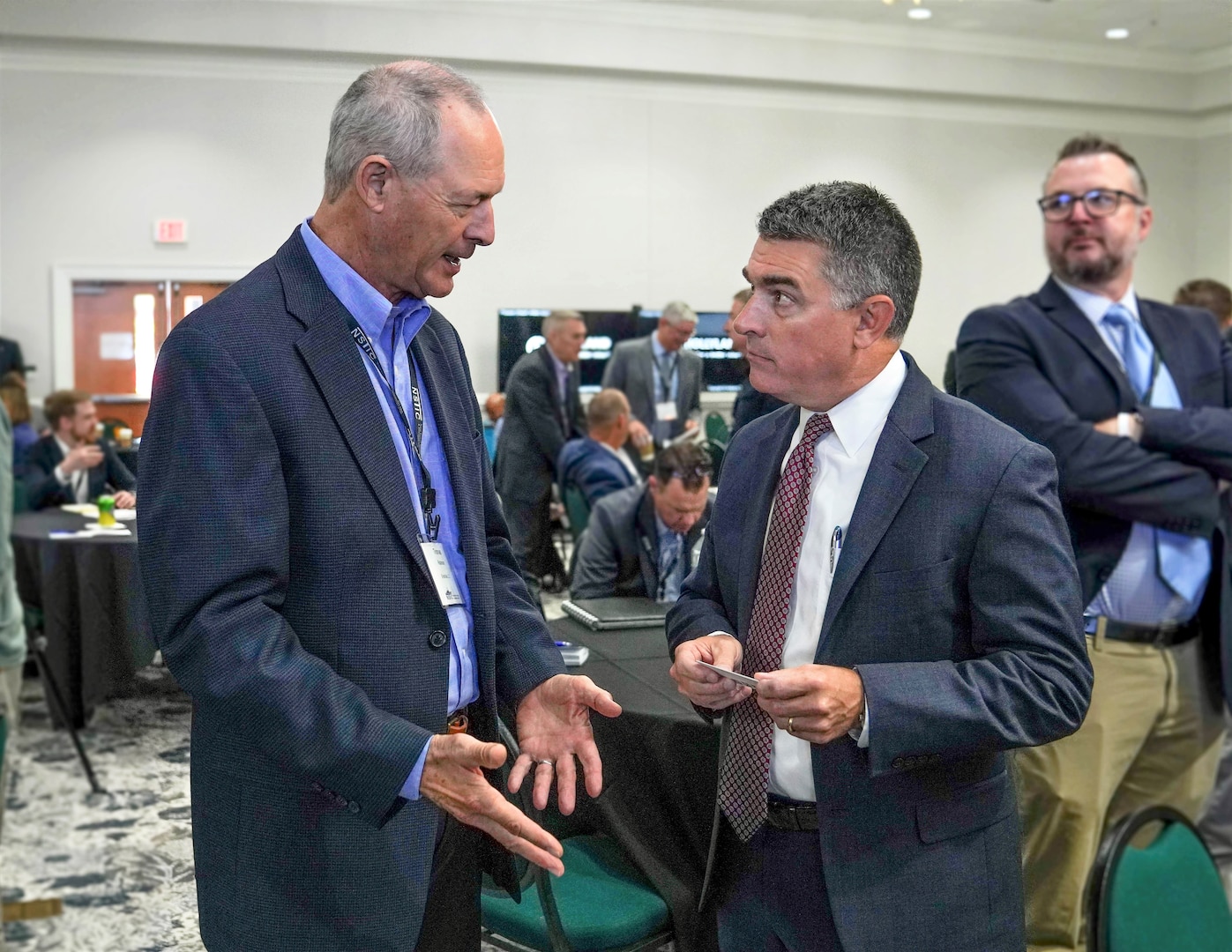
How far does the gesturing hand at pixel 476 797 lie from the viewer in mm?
1166

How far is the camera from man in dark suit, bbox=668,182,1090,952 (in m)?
1.40

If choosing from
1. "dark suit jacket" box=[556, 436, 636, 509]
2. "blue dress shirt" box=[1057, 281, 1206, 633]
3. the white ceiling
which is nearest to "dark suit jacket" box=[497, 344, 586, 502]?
"dark suit jacket" box=[556, 436, 636, 509]

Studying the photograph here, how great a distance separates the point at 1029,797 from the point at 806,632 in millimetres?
1269

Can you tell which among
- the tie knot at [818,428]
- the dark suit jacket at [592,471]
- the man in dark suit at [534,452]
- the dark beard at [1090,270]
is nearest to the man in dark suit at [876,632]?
the tie knot at [818,428]

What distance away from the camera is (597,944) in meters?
2.24

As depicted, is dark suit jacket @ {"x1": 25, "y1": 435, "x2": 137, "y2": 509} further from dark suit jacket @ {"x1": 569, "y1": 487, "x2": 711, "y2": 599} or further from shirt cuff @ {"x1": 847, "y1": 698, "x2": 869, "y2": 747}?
shirt cuff @ {"x1": 847, "y1": 698, "x2": 869, "y2": 747}

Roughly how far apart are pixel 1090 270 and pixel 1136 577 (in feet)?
2.01

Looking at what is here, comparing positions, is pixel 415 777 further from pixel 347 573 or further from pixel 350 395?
pixel 350 395

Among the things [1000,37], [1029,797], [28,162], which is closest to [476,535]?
[1029,797]

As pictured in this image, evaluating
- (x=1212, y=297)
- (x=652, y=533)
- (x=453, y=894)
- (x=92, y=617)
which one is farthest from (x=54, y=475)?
(x=1212, y=297)

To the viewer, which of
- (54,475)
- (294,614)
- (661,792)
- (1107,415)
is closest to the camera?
(294,614)

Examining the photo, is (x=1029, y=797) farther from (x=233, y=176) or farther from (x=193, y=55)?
(x=193, y=55)

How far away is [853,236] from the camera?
149cm

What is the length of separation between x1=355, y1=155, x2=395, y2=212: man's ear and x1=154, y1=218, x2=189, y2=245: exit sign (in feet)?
24.7
